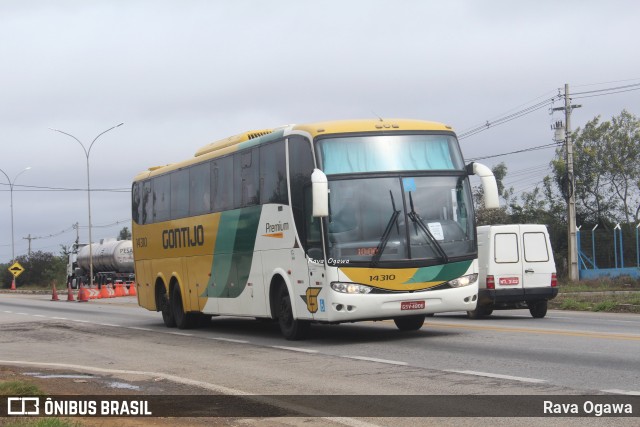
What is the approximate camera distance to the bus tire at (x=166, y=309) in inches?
918

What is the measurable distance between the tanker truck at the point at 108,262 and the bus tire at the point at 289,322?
145ft

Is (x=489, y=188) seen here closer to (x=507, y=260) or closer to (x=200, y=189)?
A: (x=507, y=260)

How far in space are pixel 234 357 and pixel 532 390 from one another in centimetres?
609

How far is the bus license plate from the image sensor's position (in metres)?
15.5

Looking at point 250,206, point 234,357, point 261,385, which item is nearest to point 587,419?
point 261,385

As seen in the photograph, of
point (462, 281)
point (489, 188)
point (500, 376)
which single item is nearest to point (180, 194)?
point (462, 281)

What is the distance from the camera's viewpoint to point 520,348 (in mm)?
14180

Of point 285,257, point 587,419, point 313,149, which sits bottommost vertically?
point 587,419

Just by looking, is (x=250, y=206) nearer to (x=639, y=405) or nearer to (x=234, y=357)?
(x=234, y=357)

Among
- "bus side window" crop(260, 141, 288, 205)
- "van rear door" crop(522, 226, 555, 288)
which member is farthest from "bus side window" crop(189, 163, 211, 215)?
"van rear door" crop(522, 226, 555, 288)

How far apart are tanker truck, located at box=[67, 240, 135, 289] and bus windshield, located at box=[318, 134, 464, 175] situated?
1815 inches

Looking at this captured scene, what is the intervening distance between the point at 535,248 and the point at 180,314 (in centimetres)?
834

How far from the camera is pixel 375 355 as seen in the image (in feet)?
46.6

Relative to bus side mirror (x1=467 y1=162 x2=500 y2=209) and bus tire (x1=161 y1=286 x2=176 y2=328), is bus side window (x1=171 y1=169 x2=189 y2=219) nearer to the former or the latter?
bus tire (x1=161 y1=286 x2=176 y2=328)
